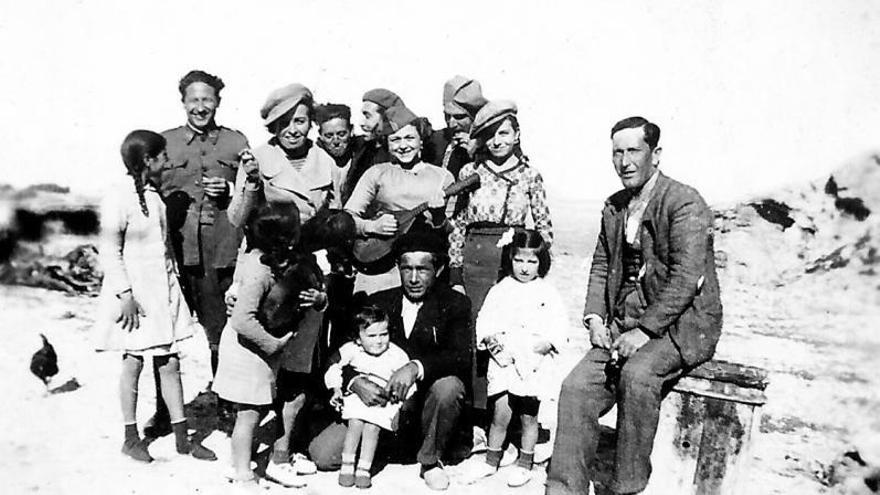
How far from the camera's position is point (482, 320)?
3.66 metres

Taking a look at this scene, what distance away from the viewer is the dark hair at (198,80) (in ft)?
12.7

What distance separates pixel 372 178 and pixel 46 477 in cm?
236

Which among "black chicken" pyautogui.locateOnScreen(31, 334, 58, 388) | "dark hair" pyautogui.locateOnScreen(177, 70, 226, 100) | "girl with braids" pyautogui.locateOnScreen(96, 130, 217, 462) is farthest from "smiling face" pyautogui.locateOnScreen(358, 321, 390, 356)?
"black chicken" pyautogui.locateOnScreen(31, 334, 58, 388)

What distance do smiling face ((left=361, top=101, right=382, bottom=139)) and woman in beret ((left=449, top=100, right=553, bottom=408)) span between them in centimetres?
63

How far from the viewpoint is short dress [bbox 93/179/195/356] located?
3465 millimetres

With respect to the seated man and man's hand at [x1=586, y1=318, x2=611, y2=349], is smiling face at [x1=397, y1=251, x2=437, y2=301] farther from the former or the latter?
man's hand at [x1=586, y1=318, x2=611, y2=349]

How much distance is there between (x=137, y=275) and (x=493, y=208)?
6.49 ft

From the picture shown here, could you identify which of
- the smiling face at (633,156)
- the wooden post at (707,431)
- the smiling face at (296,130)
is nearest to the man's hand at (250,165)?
the smiling face at (296,130)

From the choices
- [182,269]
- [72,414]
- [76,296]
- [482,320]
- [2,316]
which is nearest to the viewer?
[482,320]

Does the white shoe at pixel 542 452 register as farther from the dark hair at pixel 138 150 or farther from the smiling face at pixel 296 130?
the dark hair at pixel 138 150

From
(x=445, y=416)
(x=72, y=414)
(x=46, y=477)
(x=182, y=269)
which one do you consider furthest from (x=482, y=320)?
(x=72, y=414)

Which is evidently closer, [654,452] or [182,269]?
[654,452]

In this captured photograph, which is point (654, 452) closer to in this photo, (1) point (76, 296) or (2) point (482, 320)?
(2) point (482, 320)

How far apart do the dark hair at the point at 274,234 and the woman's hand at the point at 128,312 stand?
739 millimetres
